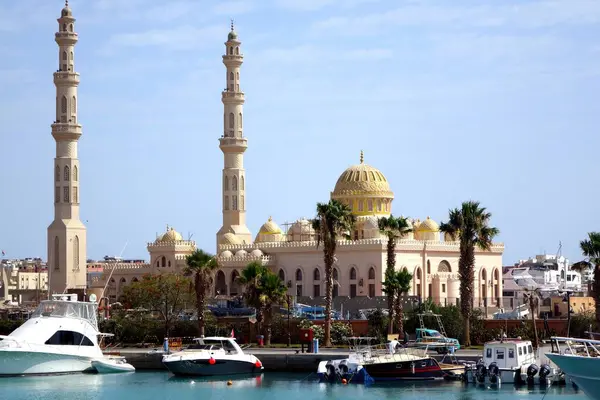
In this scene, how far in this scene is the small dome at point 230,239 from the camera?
111812mm

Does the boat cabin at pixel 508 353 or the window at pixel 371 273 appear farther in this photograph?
the window at pixel 371 273

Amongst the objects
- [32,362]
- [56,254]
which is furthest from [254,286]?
[56,254]

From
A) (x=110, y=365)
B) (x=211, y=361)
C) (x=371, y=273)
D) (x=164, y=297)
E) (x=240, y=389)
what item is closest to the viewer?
(x=240, y=389)

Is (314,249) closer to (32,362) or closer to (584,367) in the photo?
(32,362)

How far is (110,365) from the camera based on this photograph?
67688 mm

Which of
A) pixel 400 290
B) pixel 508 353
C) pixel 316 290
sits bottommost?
pixel 508 353

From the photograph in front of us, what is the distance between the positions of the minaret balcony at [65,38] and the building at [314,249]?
39.4 feet

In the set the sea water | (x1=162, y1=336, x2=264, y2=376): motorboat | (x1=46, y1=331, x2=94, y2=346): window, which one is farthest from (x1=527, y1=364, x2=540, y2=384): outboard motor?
(x1=46, y1=331, x2=94, y2=346): window

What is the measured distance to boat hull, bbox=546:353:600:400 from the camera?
163 ft

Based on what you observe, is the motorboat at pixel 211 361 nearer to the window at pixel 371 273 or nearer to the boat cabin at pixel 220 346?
the boat cabin at pixel 220 346

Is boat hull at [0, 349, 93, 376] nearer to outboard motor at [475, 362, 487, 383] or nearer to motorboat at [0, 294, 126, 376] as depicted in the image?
motorboat at [0, 294, 126, 376]

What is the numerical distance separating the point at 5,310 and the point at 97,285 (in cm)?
1565

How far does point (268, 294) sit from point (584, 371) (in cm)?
2955

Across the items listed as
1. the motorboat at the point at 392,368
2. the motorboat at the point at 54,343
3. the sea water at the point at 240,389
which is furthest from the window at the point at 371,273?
the motorboat at the point at 392,368
